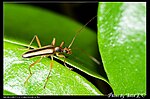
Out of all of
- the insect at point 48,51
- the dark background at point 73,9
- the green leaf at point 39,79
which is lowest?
the green leaf at point 39,79

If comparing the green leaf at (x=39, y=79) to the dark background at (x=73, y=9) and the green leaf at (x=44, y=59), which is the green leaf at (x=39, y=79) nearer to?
the green leaf at (x=44, y=59)

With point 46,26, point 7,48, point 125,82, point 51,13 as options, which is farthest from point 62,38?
point 125,82

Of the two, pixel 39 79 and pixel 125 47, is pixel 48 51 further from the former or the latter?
pixel 125 47

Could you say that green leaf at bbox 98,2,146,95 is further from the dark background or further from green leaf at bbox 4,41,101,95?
the dark background

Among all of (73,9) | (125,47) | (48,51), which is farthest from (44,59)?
(73,9)

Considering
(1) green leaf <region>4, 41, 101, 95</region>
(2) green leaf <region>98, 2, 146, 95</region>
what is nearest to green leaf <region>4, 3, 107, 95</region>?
(1) green leaf <region>4, 41, 101, 95</region>

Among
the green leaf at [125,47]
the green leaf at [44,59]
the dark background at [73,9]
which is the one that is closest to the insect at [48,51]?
the green leaf at [44,59]
